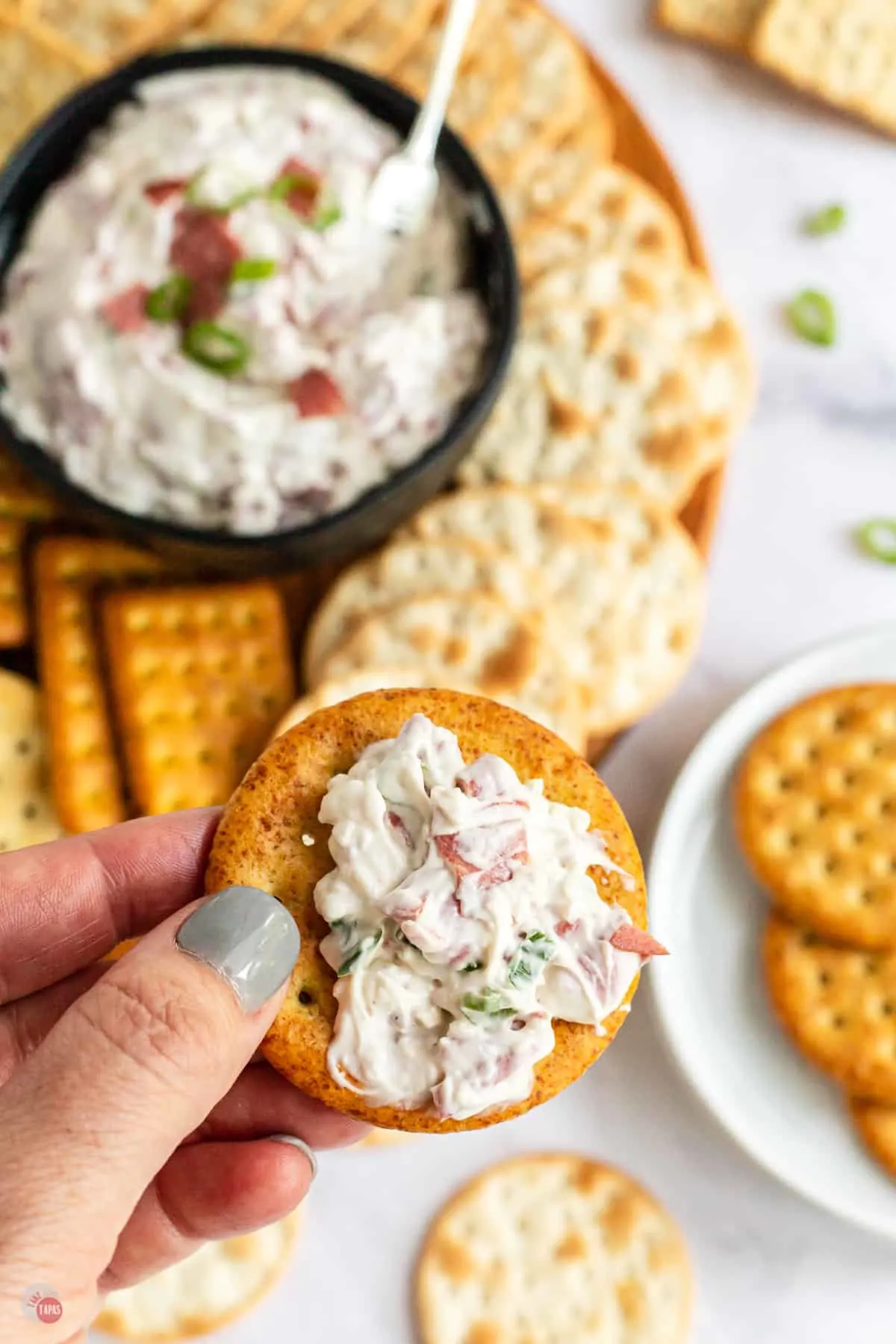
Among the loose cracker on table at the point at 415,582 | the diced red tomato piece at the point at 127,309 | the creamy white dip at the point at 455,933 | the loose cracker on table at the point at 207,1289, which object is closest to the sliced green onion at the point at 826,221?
the loose cracker on table at the point at 415,582

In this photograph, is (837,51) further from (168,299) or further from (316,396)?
(168,299)

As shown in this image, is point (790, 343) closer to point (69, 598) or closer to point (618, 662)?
point (618, 662)

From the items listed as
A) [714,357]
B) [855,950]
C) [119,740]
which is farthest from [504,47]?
[855,950]

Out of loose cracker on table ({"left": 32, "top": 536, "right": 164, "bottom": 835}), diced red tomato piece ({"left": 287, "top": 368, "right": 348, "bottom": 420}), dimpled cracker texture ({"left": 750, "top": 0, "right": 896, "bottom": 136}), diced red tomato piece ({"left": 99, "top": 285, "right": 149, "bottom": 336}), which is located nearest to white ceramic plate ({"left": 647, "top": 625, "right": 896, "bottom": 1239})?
diced red tomato piece ({"left": 287, "top": 368, "right": 348, "bottom": 420})

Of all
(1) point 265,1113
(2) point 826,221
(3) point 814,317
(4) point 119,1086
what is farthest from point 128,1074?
(2) point 826,221

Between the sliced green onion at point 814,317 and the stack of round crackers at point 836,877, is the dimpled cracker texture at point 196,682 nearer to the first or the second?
the stack of round crackers at point 836,877

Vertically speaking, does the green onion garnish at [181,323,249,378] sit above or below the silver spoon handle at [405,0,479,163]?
below

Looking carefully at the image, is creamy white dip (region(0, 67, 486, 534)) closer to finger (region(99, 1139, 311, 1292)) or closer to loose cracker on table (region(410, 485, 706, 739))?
loose cracker on table (region(410, 485, 706, 739))
